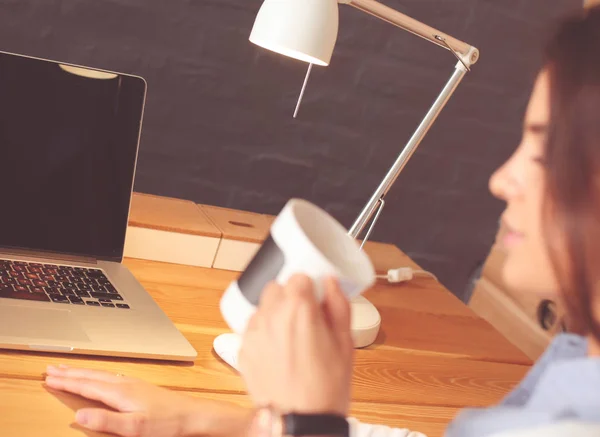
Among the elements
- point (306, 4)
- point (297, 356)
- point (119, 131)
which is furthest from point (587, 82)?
point (119, 131)

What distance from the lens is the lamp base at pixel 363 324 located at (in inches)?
42.0

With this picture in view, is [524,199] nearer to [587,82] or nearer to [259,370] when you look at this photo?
[587,82]

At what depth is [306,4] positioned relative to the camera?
1034mm

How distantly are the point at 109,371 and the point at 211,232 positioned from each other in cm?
44

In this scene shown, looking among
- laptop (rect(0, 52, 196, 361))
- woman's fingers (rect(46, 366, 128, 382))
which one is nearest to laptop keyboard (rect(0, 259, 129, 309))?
laptop (rect(0, 52, 196, 361))

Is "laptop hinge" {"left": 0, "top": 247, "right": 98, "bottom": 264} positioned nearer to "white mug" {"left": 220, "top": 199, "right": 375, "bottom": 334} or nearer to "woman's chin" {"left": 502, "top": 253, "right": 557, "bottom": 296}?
"white mug" {"left": 220, "top": 199, "right": 375, "bottom": 334}

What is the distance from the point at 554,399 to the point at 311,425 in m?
0.20

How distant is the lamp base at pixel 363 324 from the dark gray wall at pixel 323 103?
748 millimetres

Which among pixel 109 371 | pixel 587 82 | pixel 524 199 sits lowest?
pixel 109 371

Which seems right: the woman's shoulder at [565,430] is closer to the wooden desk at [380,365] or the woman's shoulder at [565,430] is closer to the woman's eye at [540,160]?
the woman's eye at [540,160]

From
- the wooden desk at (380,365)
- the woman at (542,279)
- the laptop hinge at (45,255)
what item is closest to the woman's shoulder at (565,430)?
the woman at (542,279)

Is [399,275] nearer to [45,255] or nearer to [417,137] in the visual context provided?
[417,137]

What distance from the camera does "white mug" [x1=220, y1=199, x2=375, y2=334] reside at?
58 cm

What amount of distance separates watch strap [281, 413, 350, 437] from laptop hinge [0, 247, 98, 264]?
588 mm
